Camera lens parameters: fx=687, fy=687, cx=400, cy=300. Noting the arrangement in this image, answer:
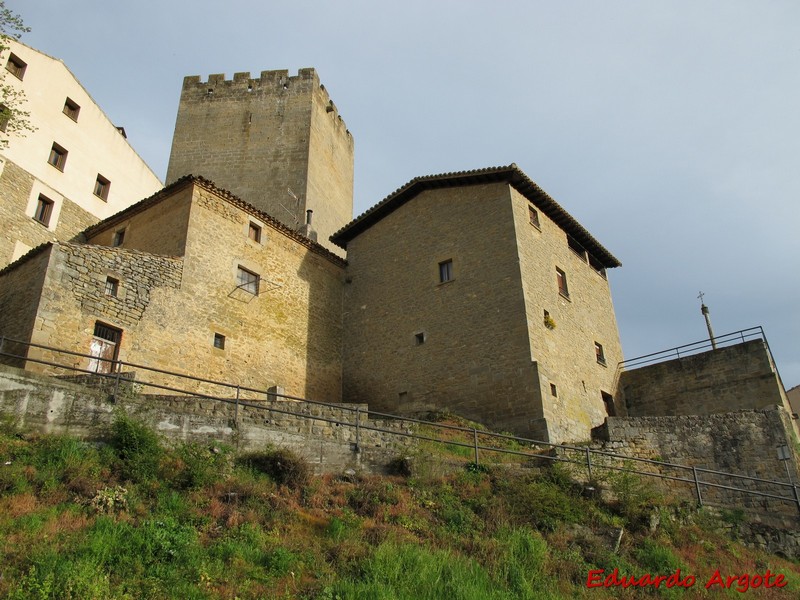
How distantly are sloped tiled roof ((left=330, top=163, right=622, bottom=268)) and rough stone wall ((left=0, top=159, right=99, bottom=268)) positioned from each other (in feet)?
30.9

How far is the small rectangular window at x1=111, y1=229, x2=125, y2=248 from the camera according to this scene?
22.0m

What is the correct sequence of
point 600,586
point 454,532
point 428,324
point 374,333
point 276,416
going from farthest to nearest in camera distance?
point 374,333
point 428,324
point 276,416
point 454,532
point 600,586

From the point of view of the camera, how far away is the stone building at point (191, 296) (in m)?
16.3

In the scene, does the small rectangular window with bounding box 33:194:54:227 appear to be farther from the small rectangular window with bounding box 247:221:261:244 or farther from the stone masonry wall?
the stone masonry wall

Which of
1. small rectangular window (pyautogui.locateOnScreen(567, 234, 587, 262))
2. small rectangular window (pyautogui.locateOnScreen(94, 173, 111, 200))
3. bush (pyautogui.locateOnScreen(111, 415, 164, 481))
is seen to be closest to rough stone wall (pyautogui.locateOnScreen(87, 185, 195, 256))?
small rectangular window (pyautogui.locateOnScreen(94, 173, 111, 200))

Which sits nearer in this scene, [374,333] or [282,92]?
[374,333]

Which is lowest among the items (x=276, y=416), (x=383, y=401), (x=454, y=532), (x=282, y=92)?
(x=454, y=532)

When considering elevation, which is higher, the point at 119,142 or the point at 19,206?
the point at 119,142

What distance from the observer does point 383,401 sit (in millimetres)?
21172

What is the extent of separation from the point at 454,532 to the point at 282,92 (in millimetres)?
26267

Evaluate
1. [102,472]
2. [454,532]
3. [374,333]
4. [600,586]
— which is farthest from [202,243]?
[600,586]

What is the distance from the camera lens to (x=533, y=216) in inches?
883

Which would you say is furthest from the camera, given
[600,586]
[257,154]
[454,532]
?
[257,154]

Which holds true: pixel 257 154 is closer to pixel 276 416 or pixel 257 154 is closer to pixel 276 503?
pixel 276 416
